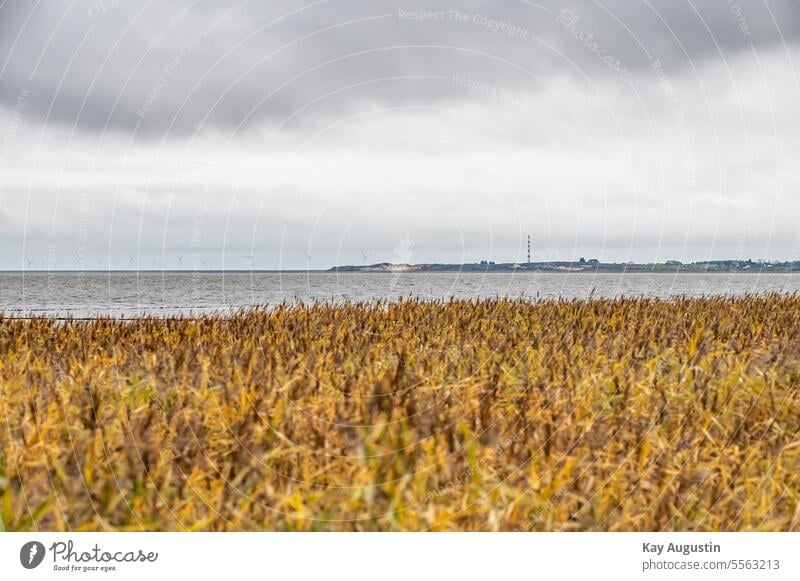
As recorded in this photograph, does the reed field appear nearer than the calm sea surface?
Yes

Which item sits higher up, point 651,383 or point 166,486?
point 651,383

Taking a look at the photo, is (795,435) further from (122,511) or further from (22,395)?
(22,395)

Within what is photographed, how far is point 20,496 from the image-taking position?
153 inches

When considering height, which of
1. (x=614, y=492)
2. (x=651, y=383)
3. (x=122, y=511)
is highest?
(x=651, y=383)

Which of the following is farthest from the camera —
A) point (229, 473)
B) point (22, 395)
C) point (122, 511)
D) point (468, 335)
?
point (468, 335)

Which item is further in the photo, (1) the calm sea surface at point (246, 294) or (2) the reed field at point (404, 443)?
(1) the calm sea surface at point (246, 294)

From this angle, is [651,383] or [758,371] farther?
[758,371]

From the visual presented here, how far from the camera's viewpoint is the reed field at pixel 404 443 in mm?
3932

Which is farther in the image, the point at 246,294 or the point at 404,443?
the point at 246,294

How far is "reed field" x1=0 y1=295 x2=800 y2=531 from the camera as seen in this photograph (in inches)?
155

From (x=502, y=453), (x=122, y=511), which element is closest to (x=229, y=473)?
(x=122, y=511)

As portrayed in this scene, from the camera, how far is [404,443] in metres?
4.50
